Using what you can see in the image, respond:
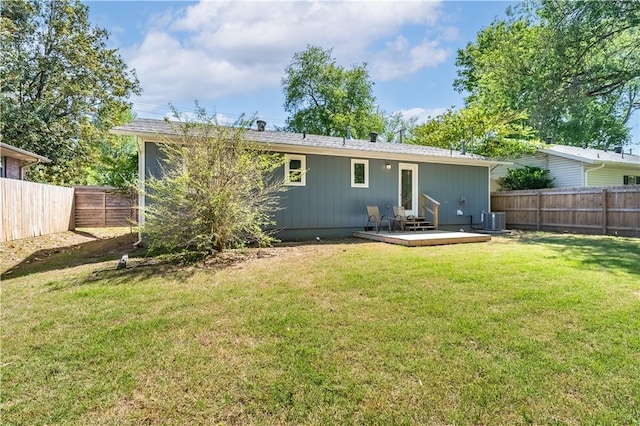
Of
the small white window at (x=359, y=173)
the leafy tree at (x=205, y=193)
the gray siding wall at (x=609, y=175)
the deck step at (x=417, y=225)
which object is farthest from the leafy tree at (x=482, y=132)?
the leafy tree at (x=205, y=193)

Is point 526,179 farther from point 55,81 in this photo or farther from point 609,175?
point 55,81

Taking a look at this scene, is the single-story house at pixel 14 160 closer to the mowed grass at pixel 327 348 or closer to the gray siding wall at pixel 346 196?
the mowed grass at pixel 327 348

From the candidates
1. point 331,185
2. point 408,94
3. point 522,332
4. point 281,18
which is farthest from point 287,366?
point 408,94

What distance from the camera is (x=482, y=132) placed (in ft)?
59.3

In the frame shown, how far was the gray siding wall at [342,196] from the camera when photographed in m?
9.53

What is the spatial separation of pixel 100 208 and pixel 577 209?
17635mm

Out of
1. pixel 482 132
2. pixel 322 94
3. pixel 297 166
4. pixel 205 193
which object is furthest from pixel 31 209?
pixel 322 94

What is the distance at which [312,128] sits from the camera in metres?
26.6

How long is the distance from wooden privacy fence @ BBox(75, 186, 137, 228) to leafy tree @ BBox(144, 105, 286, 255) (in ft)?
28.4

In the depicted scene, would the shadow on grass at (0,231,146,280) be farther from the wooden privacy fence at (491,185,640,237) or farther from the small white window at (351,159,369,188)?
the wooden privacy fence at (491,185,640,237)

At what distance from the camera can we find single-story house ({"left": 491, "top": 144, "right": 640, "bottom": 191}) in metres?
15.5

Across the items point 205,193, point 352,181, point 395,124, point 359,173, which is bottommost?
point 205,193

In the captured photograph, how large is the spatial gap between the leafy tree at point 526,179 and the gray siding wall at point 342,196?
6484 millimetres

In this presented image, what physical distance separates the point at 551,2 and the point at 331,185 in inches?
318
